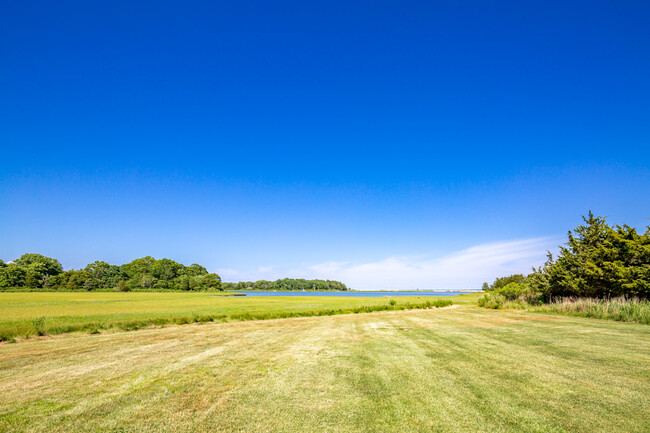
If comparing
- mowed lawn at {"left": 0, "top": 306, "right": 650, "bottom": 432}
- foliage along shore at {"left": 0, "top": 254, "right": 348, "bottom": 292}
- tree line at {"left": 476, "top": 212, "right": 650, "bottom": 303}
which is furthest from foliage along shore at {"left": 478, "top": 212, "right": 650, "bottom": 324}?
foliage along shore at {"left": 0, "top": 254, "right": 348, "bottom": 292}

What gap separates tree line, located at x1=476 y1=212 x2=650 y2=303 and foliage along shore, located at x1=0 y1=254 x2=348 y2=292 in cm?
15467

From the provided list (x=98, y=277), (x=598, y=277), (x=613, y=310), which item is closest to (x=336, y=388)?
(x=613, y=310)

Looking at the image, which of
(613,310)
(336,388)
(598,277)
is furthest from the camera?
(598,277)

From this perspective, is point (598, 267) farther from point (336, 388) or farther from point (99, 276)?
point (99, 276)

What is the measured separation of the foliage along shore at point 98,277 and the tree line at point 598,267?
507 feet

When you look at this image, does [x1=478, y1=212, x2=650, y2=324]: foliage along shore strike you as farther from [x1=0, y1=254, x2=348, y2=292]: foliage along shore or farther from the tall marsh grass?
[x1=0, y1=254, x2=348, y2=292]: foliage along shore

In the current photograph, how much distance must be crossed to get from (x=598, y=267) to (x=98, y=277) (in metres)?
207

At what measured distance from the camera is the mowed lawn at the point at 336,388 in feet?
17.8

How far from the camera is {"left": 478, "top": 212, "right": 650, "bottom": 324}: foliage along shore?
23953 millimetres

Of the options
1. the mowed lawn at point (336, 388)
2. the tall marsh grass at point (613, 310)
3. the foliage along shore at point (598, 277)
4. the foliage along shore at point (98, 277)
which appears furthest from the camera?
the foliage along shore at point (98, 277)

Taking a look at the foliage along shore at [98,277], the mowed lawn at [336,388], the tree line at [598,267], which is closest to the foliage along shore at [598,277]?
the tree line at [598,267]

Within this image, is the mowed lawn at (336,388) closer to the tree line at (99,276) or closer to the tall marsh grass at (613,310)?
the tall marsh grass at (613,310)

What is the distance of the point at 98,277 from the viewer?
164m

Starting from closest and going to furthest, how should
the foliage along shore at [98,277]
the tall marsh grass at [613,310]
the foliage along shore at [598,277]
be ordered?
1. the tall marsh grass at [613,310]
2. the foliage along shore at [598,277]
3. the foliage along shore at [98,277]
